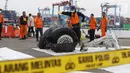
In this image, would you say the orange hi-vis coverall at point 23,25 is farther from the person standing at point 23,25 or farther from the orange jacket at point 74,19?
the orange jacket at point 74,19

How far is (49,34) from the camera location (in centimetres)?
1252

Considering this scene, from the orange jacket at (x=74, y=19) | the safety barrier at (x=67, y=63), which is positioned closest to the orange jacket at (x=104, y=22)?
the orange jacket at (x=74, y=19)

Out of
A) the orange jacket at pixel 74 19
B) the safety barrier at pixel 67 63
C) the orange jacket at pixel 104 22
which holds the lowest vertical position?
the safety barrier at pixel 67 63

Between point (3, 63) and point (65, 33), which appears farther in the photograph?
point (65, 33)

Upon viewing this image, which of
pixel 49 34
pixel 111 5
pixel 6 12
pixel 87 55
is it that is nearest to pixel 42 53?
pixel 49 34

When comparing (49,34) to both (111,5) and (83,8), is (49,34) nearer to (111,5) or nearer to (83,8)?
(83,8)

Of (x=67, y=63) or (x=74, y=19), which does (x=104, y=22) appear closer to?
(x=74, y=19)

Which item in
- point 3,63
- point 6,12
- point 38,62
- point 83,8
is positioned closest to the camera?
point 3,63

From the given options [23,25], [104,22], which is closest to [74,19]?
[104,22]

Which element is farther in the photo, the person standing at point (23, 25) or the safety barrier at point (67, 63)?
the person standing at point (23, 25)

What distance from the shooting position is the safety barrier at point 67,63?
256 inches

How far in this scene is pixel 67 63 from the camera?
7.43 metres

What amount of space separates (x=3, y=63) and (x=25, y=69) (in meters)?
0.50

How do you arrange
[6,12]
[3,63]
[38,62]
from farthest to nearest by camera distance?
[6,12], [38,62], [3,63]
